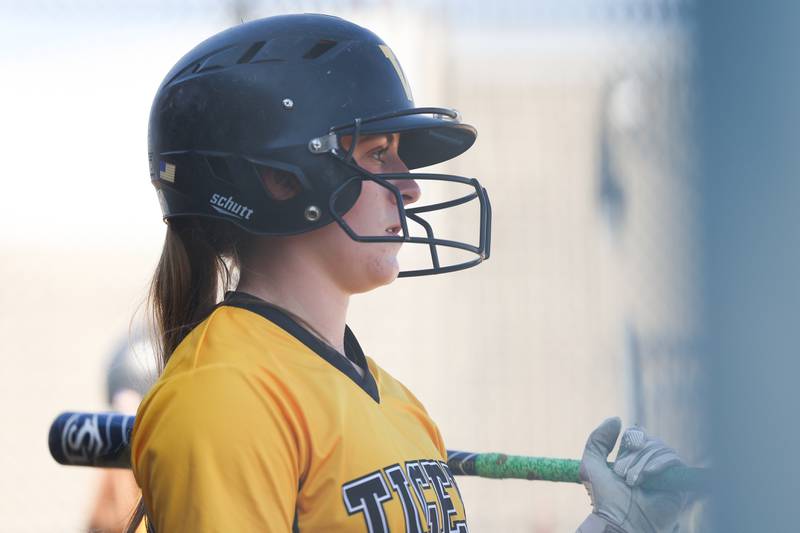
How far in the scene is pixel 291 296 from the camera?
1.40m

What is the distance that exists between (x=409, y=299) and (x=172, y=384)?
357cm

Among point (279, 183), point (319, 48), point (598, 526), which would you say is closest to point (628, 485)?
point (598, 526)

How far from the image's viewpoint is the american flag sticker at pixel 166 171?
1466 millimetres

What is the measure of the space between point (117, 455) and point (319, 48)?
29.4 inches

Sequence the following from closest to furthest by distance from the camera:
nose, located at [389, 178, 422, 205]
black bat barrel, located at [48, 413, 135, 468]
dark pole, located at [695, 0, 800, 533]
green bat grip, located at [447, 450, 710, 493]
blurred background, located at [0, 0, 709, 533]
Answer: dark pole, located at [695, 0, 800, 533] → nose, located at [389, 178, 422, 205] → green bat grip, located at [447, 450, 710, 493] → black bat barrel, located at [48, 413, 135, 468] → blurred background, located at [0, 0, 709, 533]

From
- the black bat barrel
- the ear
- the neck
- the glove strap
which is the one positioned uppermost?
the ear

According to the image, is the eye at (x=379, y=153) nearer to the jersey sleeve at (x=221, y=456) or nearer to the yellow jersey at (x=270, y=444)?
the yellow jersey at (x=270, y=444)

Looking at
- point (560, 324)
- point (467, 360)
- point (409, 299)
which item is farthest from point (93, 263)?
point (560, 324)

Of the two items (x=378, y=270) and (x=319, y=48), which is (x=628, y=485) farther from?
(x=319, y=48)

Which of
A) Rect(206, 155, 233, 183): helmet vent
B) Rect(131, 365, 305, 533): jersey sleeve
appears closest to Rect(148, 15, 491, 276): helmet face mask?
Rect(206, 155, 233, 183): helmet vent

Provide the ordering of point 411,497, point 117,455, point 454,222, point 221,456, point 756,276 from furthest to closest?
point 454,222 < point 117,455 < point 411,497 < point 221,456 < point 756,276

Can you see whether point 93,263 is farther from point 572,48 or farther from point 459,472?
point 459,472

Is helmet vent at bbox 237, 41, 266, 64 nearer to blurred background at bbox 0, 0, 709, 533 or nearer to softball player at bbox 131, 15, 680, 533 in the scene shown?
softball player at bbox 131, 15, 680, 533

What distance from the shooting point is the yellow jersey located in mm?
1096
